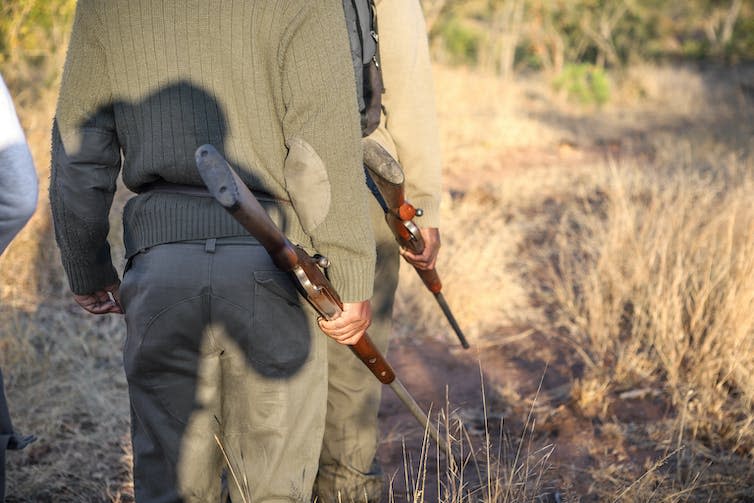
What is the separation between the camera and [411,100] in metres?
2.43

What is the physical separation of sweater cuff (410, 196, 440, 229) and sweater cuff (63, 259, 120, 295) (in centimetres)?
95

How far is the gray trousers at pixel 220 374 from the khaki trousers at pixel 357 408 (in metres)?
0.54

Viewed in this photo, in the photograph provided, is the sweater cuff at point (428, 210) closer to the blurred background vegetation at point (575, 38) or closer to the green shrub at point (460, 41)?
the blurred background vegetation at point (575, 38)

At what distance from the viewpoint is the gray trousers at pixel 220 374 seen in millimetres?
1752

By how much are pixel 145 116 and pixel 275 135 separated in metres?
0.29

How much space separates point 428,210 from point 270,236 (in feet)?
3.25

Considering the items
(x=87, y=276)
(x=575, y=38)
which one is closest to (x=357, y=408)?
(x=87, y=276)

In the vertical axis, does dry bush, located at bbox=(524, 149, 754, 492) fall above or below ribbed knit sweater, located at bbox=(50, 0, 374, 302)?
below

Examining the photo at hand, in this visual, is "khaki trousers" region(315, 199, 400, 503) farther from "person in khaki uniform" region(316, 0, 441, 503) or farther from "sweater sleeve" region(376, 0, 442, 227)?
"sweater sleeve" region(376, 0, 442, 227)

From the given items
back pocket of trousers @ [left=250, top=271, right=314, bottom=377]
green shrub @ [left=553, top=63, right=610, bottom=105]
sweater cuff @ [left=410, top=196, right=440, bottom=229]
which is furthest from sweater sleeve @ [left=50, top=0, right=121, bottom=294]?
green shrub @ [left=553, top=63, right=610, bottom=105]

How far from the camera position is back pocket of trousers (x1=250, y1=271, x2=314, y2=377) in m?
1.78

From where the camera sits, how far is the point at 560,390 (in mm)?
3820

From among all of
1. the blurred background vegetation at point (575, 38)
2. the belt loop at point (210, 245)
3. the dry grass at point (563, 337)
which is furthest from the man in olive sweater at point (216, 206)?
the blurred background vegetation at point (575, 38)

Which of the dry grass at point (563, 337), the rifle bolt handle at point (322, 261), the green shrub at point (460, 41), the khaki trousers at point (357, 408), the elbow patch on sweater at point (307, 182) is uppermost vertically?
the elbow patch on sweater at point (307, 182)
